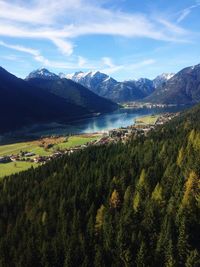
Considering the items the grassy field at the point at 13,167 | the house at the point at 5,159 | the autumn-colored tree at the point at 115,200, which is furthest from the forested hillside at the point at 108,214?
the house at the point at 5,159

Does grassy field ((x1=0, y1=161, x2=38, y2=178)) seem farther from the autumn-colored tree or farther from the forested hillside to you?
the autumn-colored tree

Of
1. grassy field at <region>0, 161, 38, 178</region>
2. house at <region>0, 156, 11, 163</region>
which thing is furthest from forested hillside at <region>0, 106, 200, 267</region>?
house at <region>0, 156, 11, 163</region>

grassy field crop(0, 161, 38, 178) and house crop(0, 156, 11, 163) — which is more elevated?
house crop(0, 156, 11, 163)

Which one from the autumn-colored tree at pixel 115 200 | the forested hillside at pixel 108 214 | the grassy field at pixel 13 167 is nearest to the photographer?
the forested hillside at pixel 108 214

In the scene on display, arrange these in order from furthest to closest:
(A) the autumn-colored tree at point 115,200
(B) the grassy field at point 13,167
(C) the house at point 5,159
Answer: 1. (C) the house at point 5,159
2. (B) the grassy field at point 13,167
3. (A) the autumn-colored tree at point 115,200

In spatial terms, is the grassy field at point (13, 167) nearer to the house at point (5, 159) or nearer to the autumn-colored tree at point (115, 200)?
the house at point (5, 159)

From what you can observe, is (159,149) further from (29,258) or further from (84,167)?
(29,258)

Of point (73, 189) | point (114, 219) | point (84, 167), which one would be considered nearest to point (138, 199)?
point (114, 219)

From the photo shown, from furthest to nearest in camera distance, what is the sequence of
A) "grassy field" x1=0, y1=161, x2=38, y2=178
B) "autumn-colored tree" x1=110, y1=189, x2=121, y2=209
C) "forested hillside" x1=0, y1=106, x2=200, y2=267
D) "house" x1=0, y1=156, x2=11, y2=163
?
1. "house" x1=0, y1=156, x2=11, y2=163
2. "grassy field" x1=0, y1=161, x2=38, y2=178
3. "autumn-colored tree" x1=110, y1=189, x2=121, y2=209
4. "forested hillside" x1=0, y1=106, x2=200, y2=267
